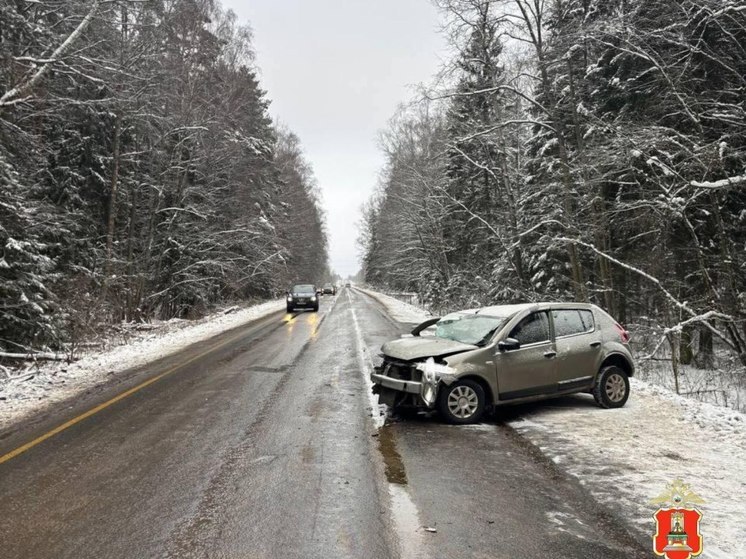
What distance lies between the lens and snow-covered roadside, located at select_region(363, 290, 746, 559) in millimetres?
4031

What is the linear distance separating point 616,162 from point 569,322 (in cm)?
650

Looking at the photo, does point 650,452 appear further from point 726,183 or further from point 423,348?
point 726,183

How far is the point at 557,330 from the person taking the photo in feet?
24.6

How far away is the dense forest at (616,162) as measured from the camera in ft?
37.3

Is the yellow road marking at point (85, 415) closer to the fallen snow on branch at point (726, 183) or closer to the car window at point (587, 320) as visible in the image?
the car window at point (587, 320)

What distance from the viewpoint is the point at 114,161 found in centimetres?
1975

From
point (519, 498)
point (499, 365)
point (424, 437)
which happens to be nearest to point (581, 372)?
point (499, 365)

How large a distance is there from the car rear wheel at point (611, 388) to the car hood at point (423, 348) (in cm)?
218

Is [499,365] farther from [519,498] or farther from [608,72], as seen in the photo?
[608,72]

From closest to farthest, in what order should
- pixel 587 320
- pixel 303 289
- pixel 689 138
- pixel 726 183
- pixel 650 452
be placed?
pixel 650 452
pixel 587 320
pixel 726 183
pixel 689 138
pixel 303 289

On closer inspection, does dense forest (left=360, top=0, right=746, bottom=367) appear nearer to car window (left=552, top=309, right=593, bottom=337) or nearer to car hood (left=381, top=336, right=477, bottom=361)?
car window (left=552, top=309, right=593, bottom=337)

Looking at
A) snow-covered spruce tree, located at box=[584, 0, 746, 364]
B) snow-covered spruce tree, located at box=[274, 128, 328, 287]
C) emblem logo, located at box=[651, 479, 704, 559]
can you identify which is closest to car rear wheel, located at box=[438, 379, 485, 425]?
emblem logo, located at box=[651, 479, 704, 559]

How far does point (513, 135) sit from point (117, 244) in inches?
709

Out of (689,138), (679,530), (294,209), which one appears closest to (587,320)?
(679,530)
